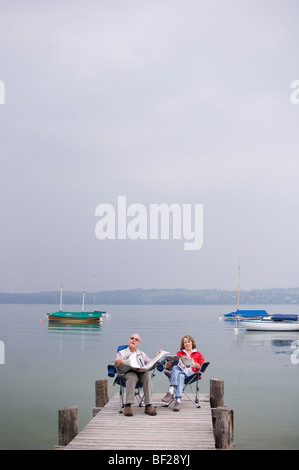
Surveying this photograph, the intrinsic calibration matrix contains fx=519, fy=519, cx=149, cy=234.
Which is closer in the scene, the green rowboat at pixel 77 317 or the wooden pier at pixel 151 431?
the wooden pier at pixel 151 431

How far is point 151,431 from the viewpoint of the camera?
25.3ft

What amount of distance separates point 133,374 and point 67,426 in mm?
1532

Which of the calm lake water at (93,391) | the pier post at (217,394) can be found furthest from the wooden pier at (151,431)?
the calm lake water at (93,391)

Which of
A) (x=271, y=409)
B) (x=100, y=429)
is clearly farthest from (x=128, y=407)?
(x=271, y=409)

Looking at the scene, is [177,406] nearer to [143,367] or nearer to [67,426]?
[143,367]

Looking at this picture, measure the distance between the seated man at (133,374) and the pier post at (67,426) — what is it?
42.5 inches

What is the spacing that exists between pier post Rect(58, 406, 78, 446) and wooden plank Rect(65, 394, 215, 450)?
6.5 inches

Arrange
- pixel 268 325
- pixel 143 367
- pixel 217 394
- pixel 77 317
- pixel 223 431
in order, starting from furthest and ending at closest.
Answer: pixel 77 317 < pixel 268 325 < pixel 217 394 < pixel 143 367 < pixel 223 431

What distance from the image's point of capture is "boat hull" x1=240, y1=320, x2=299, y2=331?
6544 cm

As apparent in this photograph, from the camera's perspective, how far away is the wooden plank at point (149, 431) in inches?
281

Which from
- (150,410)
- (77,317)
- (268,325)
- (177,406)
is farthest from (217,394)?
(77,317)

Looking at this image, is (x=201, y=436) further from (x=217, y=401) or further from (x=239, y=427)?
(x=239, y=427)

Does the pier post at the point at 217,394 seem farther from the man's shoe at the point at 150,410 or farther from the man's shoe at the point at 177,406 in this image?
the man's shoe at the point at 150,410
